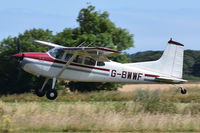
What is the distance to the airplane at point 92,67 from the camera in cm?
2225

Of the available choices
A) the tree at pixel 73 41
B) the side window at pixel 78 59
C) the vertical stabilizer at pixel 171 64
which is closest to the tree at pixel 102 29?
the tree at pixel 73 41

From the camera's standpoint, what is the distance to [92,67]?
23391 mm

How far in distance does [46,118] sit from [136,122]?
270cm

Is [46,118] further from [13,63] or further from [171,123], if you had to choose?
[13,63]

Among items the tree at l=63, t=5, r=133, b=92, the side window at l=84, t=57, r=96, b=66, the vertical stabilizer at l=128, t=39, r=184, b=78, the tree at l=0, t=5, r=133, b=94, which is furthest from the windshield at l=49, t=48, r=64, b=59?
the tree at l=63, t=5, r=133, b=92

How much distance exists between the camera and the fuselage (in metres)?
22.2

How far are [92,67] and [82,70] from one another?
0.54 metres

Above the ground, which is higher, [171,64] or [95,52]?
[95,52]

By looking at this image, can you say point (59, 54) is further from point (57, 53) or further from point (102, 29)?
point (102, 29)

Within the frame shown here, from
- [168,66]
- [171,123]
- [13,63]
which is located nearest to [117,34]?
[13,63]

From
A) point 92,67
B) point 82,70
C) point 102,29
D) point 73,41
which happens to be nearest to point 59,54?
point 82,70

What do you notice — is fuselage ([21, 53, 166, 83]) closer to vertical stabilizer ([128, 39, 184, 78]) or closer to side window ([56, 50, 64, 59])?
side window ([56, 50, 64, 59])

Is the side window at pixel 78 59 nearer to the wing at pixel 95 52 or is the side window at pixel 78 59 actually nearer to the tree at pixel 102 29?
the wing at pixel 95 52

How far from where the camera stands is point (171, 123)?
549 inches
